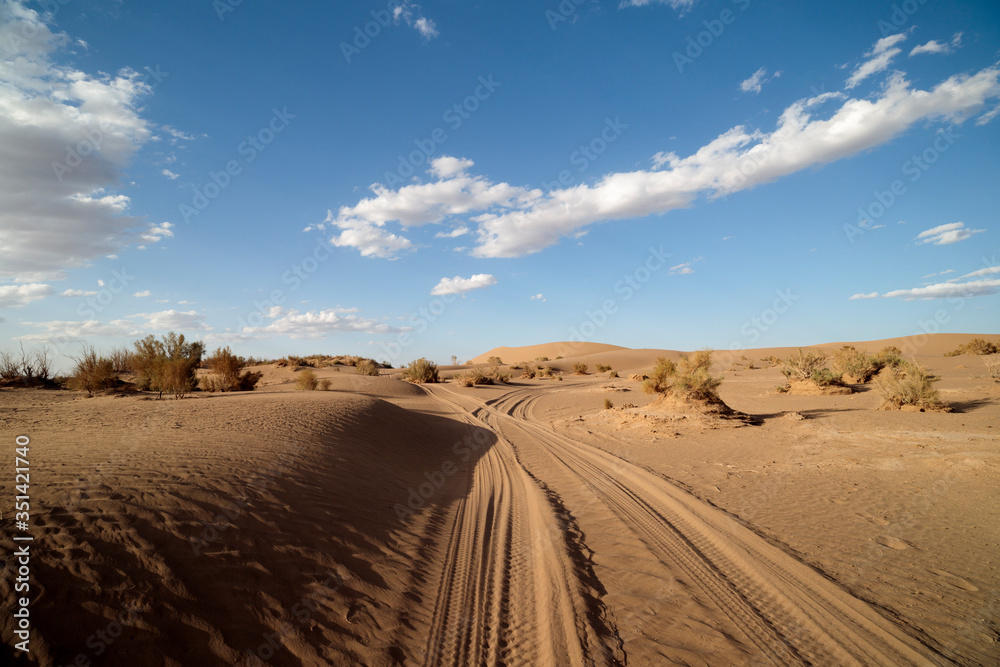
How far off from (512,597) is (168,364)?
16.3m

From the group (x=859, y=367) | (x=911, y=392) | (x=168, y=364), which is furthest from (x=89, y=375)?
(x=859, y=367)

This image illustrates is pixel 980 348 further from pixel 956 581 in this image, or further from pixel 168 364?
pixel 168 364

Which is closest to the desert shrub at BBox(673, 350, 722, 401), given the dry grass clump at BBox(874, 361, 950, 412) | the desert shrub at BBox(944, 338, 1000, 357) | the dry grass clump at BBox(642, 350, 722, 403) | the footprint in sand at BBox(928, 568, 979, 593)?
the dry grass clump at BBox(642, 350, 722, 403)

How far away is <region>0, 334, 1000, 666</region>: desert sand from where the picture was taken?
3299 millimetres

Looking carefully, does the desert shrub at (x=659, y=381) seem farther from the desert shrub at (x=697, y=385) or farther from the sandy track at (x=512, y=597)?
the sandy track at (x=512, y=597)

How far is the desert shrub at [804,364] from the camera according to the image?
21594 mm

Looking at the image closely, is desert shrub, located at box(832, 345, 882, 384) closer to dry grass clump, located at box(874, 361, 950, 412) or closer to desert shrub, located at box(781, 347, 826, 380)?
desert shrub, located at box(781, 347, 826, 380)

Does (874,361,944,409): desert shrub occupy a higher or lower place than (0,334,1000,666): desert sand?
higher

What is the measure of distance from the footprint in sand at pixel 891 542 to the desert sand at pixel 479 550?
0.03 m

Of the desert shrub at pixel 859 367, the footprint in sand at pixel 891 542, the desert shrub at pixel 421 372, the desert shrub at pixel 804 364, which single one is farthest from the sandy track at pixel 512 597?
the desert shrub at pixel 421 372

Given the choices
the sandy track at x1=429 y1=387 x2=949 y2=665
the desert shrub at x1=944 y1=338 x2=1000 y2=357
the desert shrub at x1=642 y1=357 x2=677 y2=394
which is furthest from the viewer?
the desert shrub at x1=944 y1=338 x2=1000 y2=357

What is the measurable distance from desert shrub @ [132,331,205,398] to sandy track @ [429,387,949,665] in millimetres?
12936

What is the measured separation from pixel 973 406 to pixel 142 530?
20693mm

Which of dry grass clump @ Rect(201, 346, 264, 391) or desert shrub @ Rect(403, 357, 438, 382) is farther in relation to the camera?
desert shrub @ Rect(403, 357, 438, 382)
